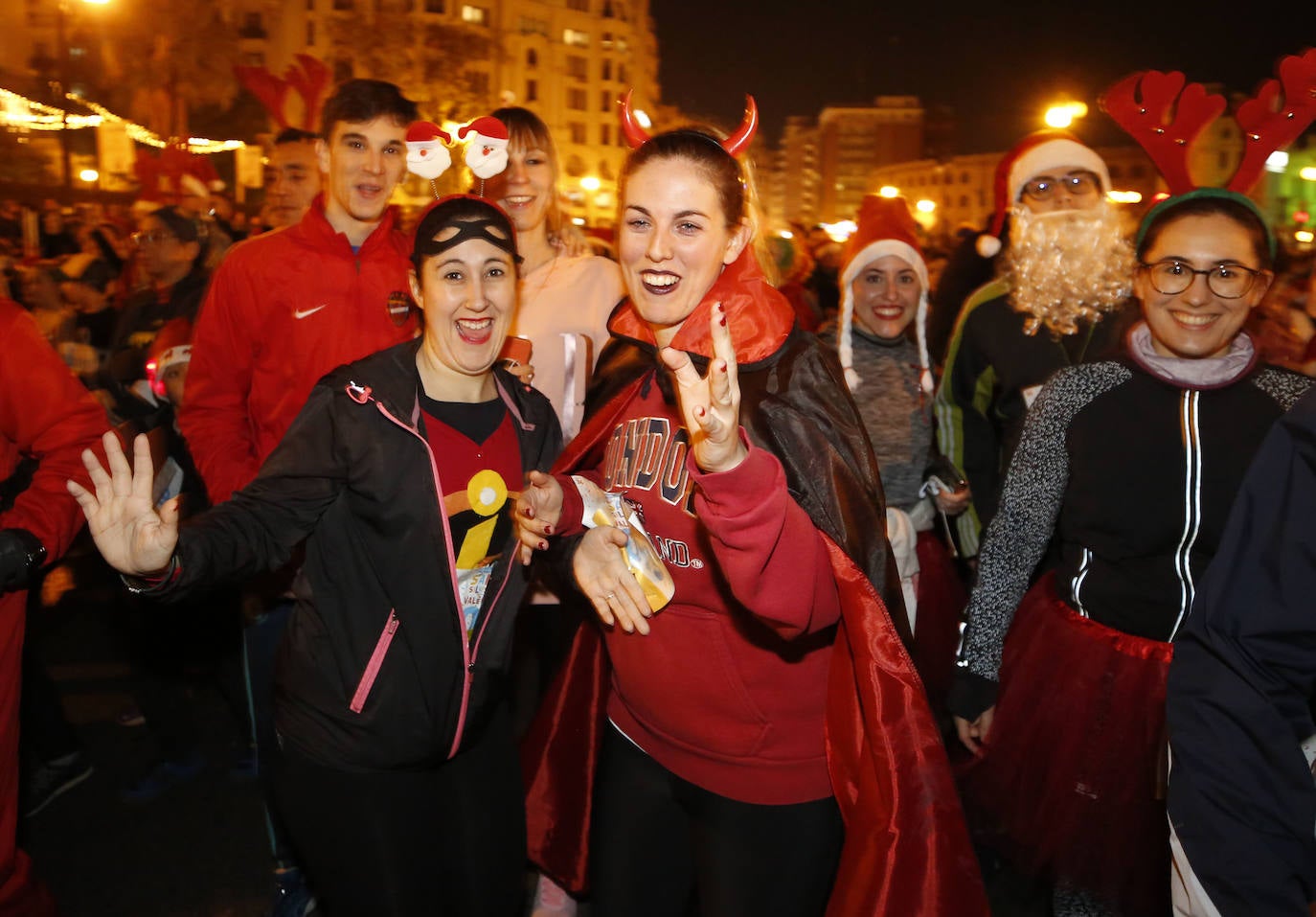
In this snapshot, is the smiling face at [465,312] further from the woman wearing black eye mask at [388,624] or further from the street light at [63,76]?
the street light at [63,76]

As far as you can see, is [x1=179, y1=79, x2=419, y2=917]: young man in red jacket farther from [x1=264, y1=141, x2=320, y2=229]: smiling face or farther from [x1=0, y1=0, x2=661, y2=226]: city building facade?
[x1=264, y1=141, x2=320, y2=229]: smiling face

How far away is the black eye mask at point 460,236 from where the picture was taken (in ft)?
9.58

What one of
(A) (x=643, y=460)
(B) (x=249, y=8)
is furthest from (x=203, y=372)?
(B) (x=249, y=8)

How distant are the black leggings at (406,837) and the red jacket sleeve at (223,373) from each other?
4.84ft

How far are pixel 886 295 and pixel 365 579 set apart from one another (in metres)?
2.78

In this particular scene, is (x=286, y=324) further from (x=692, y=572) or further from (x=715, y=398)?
(x=715, y=398)

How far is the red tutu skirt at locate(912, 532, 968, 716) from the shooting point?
4.28 m

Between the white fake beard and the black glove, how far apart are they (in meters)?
3.86

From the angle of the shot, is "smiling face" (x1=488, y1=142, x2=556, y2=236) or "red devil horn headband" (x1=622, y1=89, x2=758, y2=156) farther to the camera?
"smiling face" (x1=488, y1=142, x2=556, y2=236)

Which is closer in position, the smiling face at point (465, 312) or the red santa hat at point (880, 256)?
the smiling face at point (465, 312)

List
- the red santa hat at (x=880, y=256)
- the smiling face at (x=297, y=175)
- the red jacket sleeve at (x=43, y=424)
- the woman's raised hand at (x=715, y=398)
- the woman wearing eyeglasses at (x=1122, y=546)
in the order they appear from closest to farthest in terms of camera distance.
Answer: the woman's raised hand at (x=715, y=398)
the woman wearing eyeglasses at (x=1122, y=546)
the red jacket sleeve at (x=43, y=424)
the red santa hat at (x=880, y=256)
the smiling face at (x=297, y=175)

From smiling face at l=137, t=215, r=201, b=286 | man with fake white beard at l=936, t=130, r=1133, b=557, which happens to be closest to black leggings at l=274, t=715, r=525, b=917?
man with fake white beard at l=936, t=130, r=1133, b=557

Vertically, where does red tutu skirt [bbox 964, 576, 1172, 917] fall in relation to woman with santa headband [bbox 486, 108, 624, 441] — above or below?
below

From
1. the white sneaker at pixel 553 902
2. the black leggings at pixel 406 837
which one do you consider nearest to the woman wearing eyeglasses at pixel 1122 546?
the white sneaker at pixel 553 902
